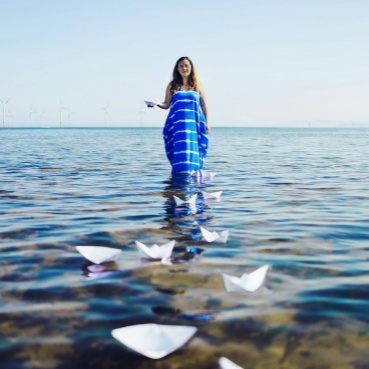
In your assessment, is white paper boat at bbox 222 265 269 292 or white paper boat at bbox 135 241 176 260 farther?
white paper boat at bbox 135 241 176 260

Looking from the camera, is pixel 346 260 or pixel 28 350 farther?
pixel 346 260

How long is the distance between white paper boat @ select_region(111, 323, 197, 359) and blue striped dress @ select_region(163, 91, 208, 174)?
8579 millimetres

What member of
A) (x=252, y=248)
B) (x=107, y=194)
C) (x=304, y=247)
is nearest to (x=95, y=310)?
(x=252, y=248)

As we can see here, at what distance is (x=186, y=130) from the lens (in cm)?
1098

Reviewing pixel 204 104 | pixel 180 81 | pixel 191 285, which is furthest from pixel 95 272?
pixel 204 104

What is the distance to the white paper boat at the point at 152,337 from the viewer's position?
2422 mm

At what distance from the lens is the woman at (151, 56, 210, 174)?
424 inches

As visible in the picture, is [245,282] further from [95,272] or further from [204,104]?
[204,104]

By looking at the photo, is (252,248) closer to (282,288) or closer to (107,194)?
(282,288)

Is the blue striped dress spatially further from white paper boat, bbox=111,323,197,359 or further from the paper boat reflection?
white paper boat, bbox=111,323,197,359

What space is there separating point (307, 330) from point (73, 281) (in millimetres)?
1663

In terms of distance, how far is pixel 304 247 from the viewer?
4641 millimetres

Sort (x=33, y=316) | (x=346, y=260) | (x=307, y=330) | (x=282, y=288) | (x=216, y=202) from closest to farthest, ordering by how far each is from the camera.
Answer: (x=307, y=330), (x=33, y=316), (x=282, y=288), (x=346, y=260), (x=216, y=202)

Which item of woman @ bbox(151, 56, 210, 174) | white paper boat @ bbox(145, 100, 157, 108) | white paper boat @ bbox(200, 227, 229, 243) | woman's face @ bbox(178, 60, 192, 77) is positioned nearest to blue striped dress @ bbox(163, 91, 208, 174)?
woman @ bbox(151, 56, 210, 174)
